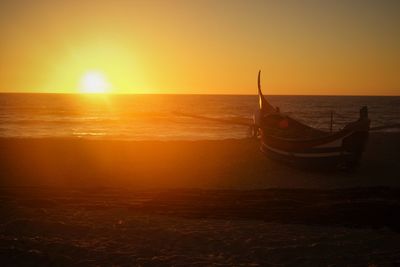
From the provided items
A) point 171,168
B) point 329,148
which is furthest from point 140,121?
point 329,148

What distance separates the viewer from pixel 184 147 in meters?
21.3

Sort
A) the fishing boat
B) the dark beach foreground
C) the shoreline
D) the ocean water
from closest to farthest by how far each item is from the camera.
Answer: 1. the dark beach foreground
2. the shoreline
3. the fishing boat
4. the ocean water

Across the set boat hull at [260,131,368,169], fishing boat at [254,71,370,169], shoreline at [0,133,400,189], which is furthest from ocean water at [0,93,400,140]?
boat hull at [260,131,368,169]

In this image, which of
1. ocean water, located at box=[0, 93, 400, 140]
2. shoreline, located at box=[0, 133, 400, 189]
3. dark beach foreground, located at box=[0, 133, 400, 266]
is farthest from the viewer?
ocean water, located at box=[0, 93, 400, 140]

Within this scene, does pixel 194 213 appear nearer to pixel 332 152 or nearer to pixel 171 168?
pixel 171 168

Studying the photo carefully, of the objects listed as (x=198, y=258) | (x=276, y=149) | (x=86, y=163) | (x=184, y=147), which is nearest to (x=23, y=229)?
(x=198, y=258)

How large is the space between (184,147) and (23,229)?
1350cm

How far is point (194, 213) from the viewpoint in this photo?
9.51 metres

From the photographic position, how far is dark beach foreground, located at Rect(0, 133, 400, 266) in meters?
6.96

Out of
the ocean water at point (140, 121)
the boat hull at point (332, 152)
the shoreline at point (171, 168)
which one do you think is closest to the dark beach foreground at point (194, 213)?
the shoreline at point (171, 168)

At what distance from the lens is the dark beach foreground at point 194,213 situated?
22.8 feet

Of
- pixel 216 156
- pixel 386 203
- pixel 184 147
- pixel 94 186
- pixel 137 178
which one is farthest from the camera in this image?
pixel 184 147

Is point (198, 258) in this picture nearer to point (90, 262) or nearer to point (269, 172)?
point (90, 262)

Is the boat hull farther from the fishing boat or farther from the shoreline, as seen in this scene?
the shoreline
